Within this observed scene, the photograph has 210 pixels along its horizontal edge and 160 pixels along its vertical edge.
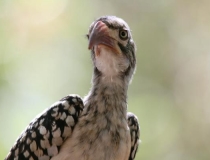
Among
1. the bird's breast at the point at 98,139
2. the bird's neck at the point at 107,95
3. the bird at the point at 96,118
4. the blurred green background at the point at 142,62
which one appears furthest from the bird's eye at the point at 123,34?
the blurred green background at the point at 142,62

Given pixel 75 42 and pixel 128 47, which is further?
pixel 75 42

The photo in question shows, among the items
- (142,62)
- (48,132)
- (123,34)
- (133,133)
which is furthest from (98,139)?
(142,62)

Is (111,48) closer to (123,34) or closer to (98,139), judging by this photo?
(123,34)

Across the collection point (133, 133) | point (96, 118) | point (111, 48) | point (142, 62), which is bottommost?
point (96, 118)

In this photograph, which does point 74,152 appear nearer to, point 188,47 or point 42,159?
point 42,159

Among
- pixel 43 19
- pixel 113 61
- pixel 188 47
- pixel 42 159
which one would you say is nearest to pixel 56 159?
pixel 42 159

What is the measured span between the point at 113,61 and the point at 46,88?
2.39 meters

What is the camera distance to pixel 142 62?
5324 millimetres

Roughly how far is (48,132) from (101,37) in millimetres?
549

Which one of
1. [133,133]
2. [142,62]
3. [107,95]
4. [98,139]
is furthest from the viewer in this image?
[142,62]

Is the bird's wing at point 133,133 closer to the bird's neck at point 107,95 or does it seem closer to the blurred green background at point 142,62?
the bird's neck at point 107,95

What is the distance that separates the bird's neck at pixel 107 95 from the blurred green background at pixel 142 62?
6.77 ft

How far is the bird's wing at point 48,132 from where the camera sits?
9.05ft

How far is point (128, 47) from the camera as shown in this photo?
2996 millimetres
